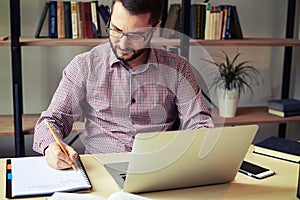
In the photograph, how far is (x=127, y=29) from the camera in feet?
4.52

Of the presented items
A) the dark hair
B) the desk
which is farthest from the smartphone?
the dark hair

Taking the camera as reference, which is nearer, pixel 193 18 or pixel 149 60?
pixel 149 60

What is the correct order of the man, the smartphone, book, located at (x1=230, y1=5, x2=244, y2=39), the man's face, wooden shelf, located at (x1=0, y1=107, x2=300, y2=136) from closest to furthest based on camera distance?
the smartphone, the man's face, the man, wooden shelf, located at (x1=0, y1=107, x2=300, y2=136), book, located at (x1=230, y1=5, x2=244, y2=39)

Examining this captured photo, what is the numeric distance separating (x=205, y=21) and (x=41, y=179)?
1.61 metres

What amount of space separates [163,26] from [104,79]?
3.39 feet

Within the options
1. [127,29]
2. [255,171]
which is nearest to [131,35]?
[127,29]

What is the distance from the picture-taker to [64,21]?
7.49 ft

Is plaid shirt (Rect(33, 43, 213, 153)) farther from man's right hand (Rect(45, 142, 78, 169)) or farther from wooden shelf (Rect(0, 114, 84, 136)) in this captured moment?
wooden shelf (Rect(0, 114, 84, 136))

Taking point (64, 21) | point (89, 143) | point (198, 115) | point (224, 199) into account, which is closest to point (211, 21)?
point (64, 21)

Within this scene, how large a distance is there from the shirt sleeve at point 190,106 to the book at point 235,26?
3.38 feet

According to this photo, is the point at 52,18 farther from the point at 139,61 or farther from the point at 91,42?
the point at 139,61

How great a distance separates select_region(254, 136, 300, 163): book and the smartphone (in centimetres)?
15

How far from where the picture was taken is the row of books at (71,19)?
2.27 m

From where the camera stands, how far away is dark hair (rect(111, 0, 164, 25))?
1.39 meters
